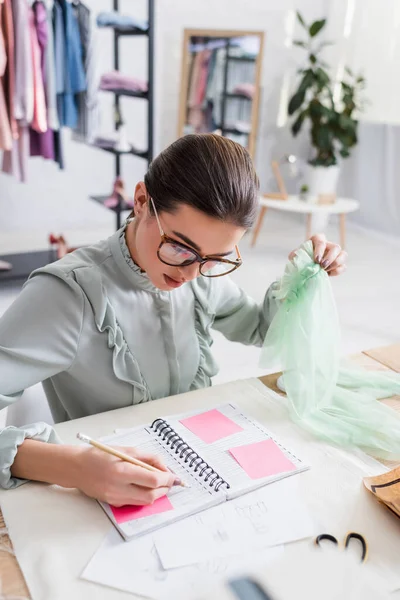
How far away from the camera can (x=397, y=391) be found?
1257mm

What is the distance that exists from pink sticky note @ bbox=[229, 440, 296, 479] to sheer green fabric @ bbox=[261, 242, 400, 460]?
12 cm

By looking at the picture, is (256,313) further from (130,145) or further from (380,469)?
(130,145)

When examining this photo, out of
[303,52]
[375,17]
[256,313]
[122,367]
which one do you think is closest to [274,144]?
[303,52]

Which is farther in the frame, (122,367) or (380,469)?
(122,367)

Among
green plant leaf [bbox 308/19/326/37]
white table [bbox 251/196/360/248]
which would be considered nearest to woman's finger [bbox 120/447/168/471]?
white table [bbox 251/196/360/248]

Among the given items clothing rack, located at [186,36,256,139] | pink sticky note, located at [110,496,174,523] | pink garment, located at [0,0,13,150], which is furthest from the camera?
clothing rack, located at [186,36,256,139]

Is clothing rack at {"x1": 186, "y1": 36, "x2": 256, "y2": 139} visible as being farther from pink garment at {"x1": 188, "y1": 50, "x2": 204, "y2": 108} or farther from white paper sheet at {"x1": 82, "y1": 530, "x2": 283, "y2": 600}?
white paper sheet at {"x1": 82, "y1": 530, "x2": 283, "y2": 600}

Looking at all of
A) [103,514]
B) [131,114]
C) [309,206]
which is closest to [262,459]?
[103,514]

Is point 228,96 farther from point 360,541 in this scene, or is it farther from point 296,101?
point 360,541

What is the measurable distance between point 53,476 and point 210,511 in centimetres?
24

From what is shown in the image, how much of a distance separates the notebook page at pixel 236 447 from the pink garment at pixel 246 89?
4282 millimetres

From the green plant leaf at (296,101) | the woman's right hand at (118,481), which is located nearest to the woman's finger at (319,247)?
the woman's right hand at (118,481)

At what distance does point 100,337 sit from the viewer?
113cm

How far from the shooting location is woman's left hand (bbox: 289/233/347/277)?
125cm
